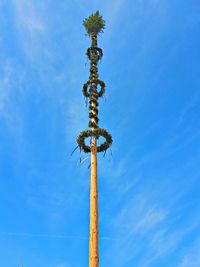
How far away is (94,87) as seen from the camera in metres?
22.2

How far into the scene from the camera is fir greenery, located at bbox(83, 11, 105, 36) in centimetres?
2530

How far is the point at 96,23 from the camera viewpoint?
2536cm

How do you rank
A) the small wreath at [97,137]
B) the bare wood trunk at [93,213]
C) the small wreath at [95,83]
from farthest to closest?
the small wreath at [95,83]
the small wreath at [97,137]
the bare wood trunk at [93,213]

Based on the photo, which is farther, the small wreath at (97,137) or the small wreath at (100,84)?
the small wreath at (100,84)

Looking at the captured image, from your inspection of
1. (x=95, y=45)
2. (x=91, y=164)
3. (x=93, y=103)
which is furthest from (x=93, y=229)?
(x=95, y=45)

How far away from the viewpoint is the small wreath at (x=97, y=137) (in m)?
19.9

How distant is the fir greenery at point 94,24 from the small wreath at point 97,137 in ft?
28.5

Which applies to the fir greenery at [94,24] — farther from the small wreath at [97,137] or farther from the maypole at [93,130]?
the small wreath at [97,137]

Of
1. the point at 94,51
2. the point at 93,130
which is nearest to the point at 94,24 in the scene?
the point at 94,51

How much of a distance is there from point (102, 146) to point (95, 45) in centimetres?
764

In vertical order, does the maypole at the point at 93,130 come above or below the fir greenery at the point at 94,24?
below

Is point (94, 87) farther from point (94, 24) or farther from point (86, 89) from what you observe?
point (94, 24)

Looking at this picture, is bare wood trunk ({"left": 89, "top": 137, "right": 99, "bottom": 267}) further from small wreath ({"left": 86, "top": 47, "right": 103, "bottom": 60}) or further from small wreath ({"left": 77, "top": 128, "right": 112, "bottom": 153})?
small wreath ({"left": 86, "top": 47, "right": 103, "bottom": 60})

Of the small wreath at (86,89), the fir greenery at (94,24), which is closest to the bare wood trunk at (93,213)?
the small wreath at (86,89)
